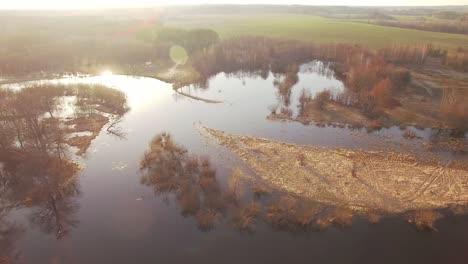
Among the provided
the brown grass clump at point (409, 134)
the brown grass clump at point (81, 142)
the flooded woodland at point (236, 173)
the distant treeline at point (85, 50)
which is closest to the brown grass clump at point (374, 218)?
the flooded woodland at point (236, 173)

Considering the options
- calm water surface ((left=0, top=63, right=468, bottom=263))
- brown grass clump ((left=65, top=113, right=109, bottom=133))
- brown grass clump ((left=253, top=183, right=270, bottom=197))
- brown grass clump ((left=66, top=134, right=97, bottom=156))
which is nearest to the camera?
calm water surface ((left=0, top=63, right=468, bottom=263))

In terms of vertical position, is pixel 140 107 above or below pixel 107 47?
below

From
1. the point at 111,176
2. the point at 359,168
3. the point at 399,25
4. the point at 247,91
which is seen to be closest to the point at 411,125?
the point at 359,168

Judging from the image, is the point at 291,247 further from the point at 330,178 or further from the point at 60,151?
the point at 60,151

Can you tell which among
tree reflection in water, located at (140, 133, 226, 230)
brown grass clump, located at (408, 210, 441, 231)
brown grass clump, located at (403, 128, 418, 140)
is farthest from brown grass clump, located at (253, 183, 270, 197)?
brown grass clump, located at (403, 128, 418, 140)

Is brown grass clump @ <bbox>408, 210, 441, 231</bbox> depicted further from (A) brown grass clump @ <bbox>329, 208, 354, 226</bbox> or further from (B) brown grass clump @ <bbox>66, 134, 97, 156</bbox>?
(B) brown grass clump @ <bbox>66, 134, 97, 156</bbox>

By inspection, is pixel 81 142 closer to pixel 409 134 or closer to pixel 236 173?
pixel 236 173

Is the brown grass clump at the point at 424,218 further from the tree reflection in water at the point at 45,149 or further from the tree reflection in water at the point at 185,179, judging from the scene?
the tree reflection in water at the point at 45,149
